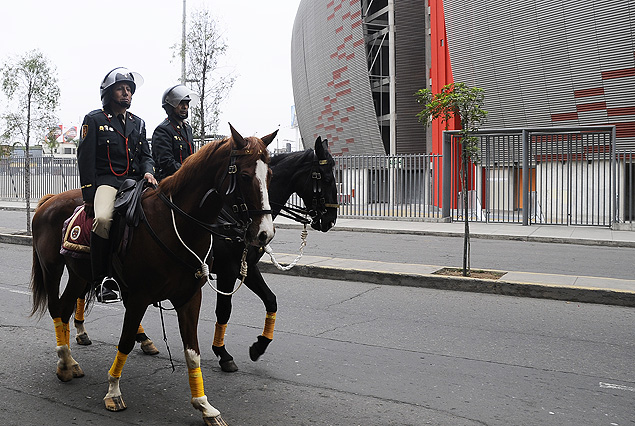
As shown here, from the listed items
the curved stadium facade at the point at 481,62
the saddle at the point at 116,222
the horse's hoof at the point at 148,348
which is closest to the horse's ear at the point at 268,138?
the saddle at the point at 116,222

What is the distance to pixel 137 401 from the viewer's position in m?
4.73

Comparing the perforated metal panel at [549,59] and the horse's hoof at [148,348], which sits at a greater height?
the perforated metal panel at [549,59]

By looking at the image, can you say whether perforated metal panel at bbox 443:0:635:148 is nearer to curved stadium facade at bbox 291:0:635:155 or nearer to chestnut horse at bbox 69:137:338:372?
curved stadium facade at bbox 291:0:635:155

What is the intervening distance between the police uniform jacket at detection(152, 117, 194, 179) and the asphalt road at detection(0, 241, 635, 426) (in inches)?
68.7

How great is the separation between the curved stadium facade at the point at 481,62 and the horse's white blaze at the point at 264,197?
21276 mm

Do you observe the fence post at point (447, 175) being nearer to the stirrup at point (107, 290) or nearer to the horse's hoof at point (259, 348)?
the horse's hoof at point (259, 348)

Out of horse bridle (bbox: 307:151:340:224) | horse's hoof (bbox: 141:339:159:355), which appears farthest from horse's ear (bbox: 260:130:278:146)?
horse's hoof (bbox: 141:339:159:355)

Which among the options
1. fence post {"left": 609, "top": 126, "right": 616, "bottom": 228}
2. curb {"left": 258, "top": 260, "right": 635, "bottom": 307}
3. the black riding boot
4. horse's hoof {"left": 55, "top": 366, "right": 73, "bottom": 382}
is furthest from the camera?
fence post {"left": 609, "top": 126, "right": 616, "bottom": 228}

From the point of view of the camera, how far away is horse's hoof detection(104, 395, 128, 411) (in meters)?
4.52

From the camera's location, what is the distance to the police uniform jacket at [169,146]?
237 inches

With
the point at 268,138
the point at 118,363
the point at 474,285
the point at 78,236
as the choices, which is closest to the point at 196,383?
the point at 118,363

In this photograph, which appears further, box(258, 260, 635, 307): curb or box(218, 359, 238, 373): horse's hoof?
box(258, 260, 635, 307): curb

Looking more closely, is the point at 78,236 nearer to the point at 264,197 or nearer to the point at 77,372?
the point at 77,372

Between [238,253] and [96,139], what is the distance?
1474mm
